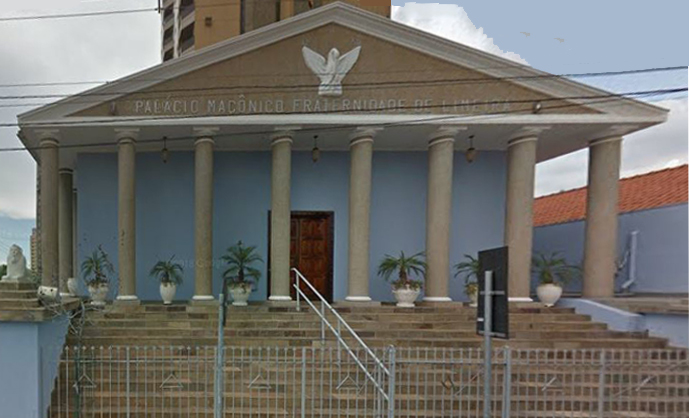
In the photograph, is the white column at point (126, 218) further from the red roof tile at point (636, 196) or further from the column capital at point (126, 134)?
the red roof tile at point (636, 196)

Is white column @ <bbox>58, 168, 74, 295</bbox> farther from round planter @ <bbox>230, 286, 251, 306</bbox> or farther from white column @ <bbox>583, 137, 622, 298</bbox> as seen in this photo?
white column @ <bbox>583, 137, 622, 298</bbox>

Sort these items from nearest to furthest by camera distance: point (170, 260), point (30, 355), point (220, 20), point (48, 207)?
1. point (30, 355)
2. point (48, 207)
3. point (170, 260)
4. point (220, 20)

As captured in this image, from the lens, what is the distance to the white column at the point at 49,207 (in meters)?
8.41

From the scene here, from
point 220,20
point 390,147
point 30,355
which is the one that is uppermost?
point 220,20

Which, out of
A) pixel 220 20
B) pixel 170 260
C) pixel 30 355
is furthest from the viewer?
pixel 220 20

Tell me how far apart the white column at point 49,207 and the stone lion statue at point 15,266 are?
13.3 ft

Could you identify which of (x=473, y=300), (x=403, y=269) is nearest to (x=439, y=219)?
(x=403, y=269)

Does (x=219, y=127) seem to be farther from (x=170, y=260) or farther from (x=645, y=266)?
(x=645, y=266)

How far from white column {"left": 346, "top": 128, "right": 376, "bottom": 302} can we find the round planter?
225 cm

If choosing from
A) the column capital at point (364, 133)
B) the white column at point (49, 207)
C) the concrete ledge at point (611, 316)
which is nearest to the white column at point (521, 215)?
the concrete ledge at point (611, 316)

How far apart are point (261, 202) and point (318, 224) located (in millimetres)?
1650

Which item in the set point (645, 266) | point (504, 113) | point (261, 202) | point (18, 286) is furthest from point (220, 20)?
point (645, 266)

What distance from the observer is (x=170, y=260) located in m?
10.1

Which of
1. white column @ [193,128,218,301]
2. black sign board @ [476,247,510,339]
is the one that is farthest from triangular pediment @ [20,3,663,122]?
black sign board @ [476,247,510,339]
